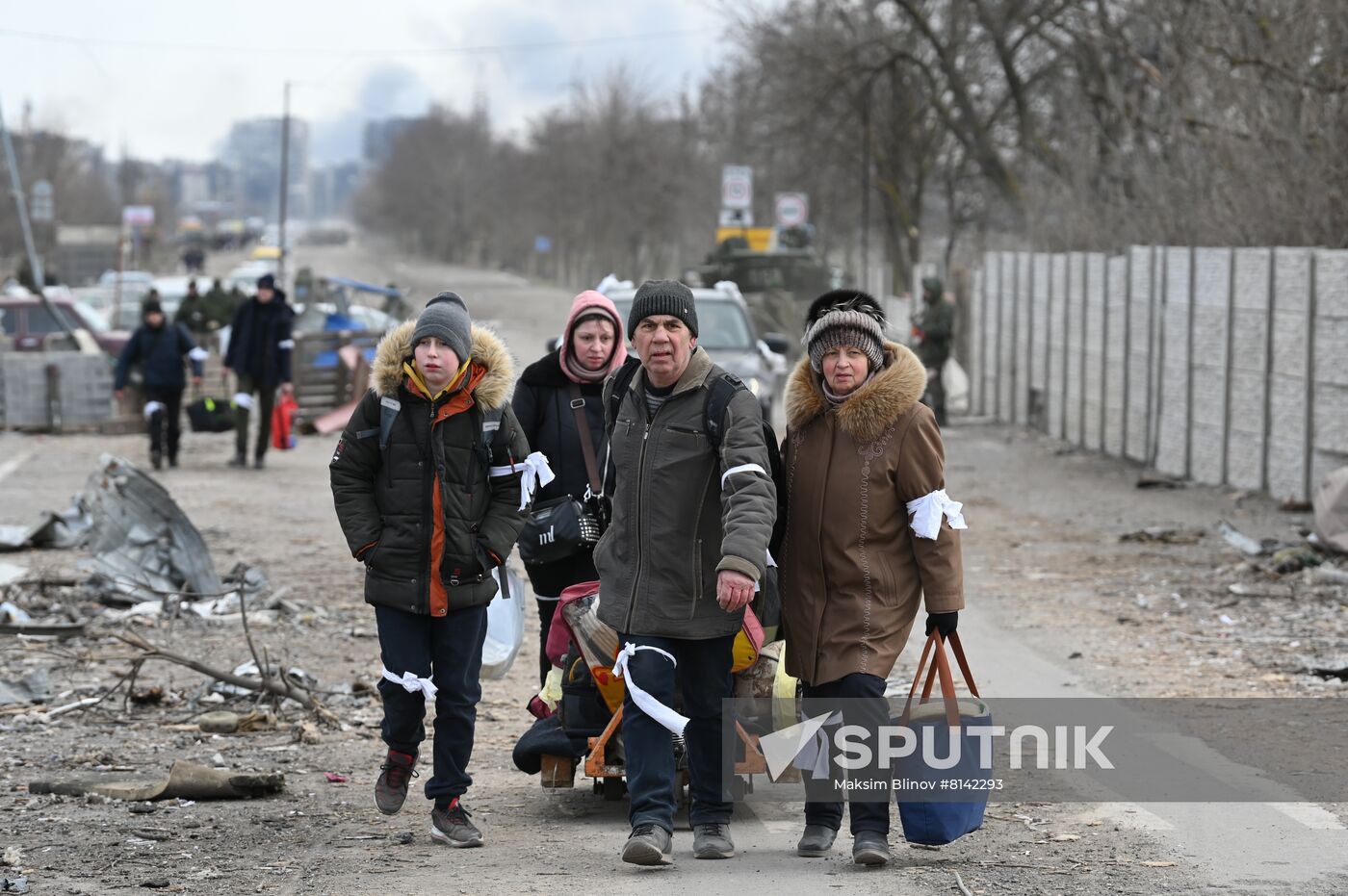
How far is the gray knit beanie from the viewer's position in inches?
223

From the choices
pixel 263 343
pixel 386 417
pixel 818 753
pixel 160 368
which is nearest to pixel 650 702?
pixel 818 753

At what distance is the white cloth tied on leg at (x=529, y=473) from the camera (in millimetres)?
6098

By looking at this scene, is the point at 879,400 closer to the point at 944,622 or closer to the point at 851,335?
the point at 851,335


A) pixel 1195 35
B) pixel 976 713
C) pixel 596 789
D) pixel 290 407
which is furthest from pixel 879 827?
pixel 1195 35

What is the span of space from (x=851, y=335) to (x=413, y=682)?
1799mm

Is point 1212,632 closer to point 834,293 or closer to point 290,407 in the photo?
point 834,293

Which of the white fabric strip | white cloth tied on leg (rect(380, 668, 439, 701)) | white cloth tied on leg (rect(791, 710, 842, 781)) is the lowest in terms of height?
white cloth tied on leg (rect(791, 710, 842, 781))

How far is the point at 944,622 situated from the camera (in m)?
5.52

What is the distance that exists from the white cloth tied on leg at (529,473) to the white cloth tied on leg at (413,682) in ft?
2.13

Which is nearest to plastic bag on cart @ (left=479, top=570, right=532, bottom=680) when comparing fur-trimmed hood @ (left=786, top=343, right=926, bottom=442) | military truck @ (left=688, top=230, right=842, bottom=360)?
fur-trimmed hood @ (left=786, top=343, right=926, bottom=442)

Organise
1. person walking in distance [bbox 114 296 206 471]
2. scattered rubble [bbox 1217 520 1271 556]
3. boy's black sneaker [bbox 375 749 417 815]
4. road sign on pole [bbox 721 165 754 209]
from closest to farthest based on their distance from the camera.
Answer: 1. boy's black sneaker [bbox 375 749 417 815]
2. scattered rubble [bbox 1217 520 1271 556]
3. person walking in distance [bbox 114 296 206 471]
4. road sign on pole [bbox 721 165 754 209]

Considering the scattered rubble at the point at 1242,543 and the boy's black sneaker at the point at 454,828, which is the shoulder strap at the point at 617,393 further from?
the scattered rubble at the point at 1242,543

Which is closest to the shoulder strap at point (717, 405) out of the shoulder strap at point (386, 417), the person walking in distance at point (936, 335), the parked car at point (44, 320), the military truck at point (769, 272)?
the shoulder strap at point (386, 417)

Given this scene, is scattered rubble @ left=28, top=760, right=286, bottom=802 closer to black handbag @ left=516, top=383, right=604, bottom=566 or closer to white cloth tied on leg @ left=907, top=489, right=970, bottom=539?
black handbag @ left=516, top=383, right=604, bottom=566
